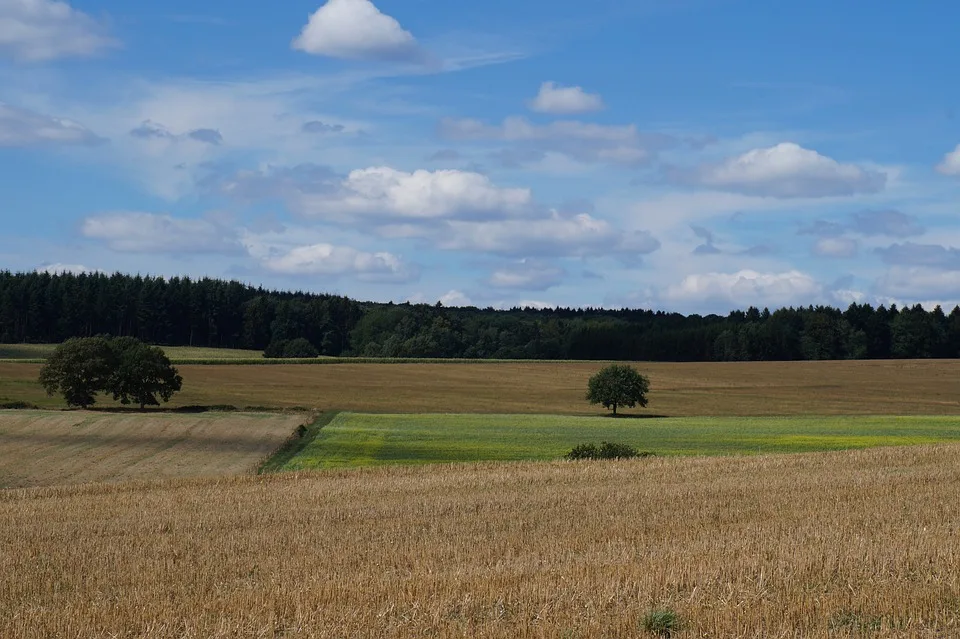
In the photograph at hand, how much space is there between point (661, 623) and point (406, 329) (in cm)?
16037

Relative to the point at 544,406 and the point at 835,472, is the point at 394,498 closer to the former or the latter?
the point at 835,472

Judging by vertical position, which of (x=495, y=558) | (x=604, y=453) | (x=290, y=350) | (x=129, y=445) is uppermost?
(x=290, y=350)

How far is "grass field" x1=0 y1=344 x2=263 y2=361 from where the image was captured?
126581 millimetres

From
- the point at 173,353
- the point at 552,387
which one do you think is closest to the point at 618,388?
the point at 552,387

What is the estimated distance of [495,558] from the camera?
A: 14.6 m

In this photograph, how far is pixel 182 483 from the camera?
27797 millimetres

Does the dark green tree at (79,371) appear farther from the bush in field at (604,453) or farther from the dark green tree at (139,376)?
the bush in field at (604,453)

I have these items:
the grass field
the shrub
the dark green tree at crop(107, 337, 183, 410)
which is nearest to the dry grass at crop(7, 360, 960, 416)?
the dark green tree at crop(107, 337, 183, 410)

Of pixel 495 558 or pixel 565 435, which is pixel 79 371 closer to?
pixel 565 435

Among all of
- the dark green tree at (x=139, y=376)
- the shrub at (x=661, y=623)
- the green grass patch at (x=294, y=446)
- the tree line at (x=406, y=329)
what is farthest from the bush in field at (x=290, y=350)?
the shrub at (x=661, y=623)

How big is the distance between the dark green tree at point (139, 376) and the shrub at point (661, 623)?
67.9 m

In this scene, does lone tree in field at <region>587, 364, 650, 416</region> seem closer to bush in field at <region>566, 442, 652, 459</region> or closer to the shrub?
bush in field at <region>566, 442, 652, 459</region>

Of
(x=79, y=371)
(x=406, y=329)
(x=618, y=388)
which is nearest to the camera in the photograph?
(x=79, y=371)

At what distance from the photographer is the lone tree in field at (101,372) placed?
73.4 metres
